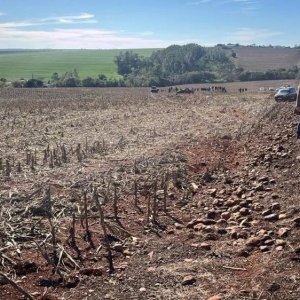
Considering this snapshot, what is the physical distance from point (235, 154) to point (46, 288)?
8464 millimetres

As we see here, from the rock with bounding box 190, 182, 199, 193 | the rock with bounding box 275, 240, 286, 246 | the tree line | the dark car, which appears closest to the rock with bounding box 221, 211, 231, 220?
the rock with bounding box 275, 240, 286, 246

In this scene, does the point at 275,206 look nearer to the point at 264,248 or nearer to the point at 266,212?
the point at 266,212

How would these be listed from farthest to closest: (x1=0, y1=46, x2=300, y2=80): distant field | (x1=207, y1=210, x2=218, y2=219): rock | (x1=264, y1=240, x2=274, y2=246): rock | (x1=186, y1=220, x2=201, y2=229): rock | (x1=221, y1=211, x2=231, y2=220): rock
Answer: (x1=0, y1=46, x2=300, y2=80): distant field < (x1=207, y1=210, x2=218, y2=219): rock < (x1=221, y1=211, x2=231, y2=220): rock < (x1=186, y1=220, x2=201, y2=229): rock < (x1=264, y1=240, x2=274, y2=246): rock

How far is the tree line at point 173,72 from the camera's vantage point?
222 ft

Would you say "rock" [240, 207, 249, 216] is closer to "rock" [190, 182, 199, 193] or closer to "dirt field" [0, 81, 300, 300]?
"dirt field" [0, 81, 300, 300]

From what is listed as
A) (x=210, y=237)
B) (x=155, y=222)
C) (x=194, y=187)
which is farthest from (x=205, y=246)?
(x=194, y=187)

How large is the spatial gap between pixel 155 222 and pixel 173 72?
87.8 metres

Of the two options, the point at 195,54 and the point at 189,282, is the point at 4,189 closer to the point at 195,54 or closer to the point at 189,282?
A: the point at 189,282

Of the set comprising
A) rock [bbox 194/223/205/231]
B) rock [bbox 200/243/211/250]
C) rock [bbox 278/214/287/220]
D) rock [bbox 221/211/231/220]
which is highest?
rock [bbox 278/214/287/220]

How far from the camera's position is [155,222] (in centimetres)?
712

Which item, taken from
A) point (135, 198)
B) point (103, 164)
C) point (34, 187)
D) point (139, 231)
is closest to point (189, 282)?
point (139, 231)

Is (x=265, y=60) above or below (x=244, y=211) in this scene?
above

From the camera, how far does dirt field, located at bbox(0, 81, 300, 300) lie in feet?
16.4

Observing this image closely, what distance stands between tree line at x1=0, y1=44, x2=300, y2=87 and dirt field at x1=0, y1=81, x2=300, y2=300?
2139 inches
